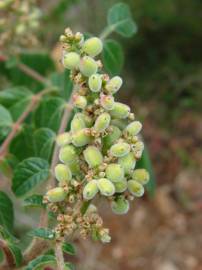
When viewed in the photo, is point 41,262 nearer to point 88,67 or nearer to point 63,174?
point 63,174

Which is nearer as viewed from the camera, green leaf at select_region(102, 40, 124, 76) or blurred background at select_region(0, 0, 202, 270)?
green leaf at select_region(102, 40, 124, 76)

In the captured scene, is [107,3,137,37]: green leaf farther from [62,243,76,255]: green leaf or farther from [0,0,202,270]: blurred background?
[0,0,202,270]: blurred background

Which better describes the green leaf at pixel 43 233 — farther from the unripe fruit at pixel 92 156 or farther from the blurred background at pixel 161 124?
the blurred background at pixel 161 124

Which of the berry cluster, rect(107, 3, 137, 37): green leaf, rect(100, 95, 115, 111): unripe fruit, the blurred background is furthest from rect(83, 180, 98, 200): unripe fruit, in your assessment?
the blurred background

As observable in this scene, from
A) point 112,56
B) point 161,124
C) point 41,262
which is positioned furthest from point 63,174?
point 161,124

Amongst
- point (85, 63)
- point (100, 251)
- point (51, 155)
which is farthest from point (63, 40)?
point (100, 251)
